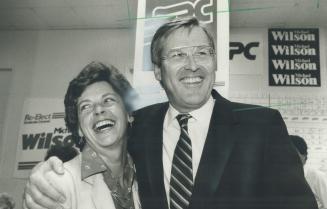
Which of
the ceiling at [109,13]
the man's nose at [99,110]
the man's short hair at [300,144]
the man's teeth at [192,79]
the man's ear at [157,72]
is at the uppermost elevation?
the ceiling at [109,13]

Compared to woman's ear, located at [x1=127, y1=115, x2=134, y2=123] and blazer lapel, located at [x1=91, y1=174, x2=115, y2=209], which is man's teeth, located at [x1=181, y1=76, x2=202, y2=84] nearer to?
woman's ear, located at [x1=127, y1=115, x2=134, y2=123]

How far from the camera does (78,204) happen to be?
0.59 m

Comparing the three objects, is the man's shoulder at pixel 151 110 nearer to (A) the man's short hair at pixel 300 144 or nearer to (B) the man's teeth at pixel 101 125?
(B) the man's teeth at pixel 101 125

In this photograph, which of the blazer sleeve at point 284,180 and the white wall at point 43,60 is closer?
the blazer sleeve at point 284,180

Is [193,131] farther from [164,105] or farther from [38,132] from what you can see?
[38,132]

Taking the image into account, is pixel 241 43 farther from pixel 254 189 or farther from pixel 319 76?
pixel 254 189

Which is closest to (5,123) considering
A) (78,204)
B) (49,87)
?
(49,87)

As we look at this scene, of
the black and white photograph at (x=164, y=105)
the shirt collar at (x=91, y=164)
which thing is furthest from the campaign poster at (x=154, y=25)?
the shirt collar at (x=91, y=164)

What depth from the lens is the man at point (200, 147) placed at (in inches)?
22.8

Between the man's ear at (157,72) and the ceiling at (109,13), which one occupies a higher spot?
the ceiling at (109,13)

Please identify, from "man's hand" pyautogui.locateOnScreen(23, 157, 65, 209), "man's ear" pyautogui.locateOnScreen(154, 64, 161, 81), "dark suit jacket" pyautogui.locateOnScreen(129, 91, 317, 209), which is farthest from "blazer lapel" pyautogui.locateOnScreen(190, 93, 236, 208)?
"man's hand" pyautogui.locateOnScreen(23, 157, 65, 209)

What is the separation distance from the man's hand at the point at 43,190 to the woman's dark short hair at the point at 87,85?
0.20 feet

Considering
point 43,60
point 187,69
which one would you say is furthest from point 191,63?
point 43,60

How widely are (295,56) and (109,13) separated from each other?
392 millimetres
